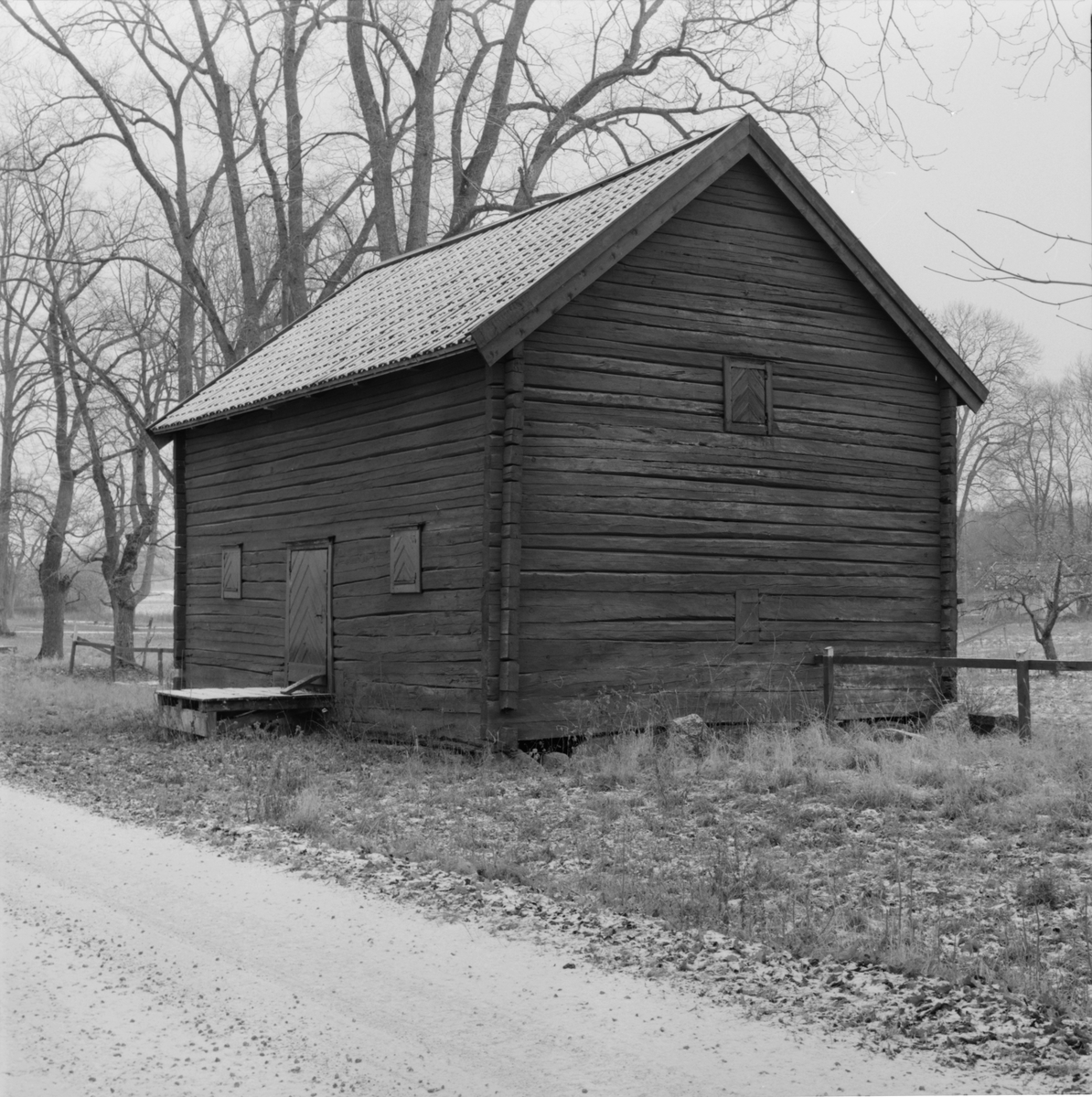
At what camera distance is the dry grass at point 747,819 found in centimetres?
689

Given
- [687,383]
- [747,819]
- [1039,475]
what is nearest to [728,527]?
[687,383]

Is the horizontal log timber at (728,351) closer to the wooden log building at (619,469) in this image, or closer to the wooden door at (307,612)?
the wooden log building at (619,469)

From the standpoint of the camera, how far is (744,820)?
9.92 m

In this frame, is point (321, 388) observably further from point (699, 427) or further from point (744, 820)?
point (744, 820)

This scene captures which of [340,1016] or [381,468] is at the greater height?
[381,468]

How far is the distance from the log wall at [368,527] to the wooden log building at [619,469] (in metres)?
0.04

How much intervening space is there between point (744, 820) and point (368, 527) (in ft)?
24.5

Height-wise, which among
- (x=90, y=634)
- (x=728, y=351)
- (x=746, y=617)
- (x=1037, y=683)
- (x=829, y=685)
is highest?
(x=728, y=351)

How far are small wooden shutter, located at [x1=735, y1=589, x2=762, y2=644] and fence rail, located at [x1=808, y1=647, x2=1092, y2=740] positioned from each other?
2.96 ft

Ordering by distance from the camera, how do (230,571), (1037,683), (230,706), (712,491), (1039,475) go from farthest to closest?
(1039,475), (1037,683), (230,571), (230,706), (712,491)

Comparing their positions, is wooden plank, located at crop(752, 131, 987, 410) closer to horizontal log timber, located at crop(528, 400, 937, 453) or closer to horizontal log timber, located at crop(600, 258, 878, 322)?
horizontal log timber, located at crop(600, 258, 878, 322)

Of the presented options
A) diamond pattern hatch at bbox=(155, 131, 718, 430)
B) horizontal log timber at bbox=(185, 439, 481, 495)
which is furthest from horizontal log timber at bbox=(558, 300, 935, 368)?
horizontal log timber at bbox=(185, 439, 481, 495)

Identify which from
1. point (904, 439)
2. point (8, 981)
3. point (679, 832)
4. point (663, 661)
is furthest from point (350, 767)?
point (904, 439)

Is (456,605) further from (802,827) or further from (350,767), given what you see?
(802,827)
